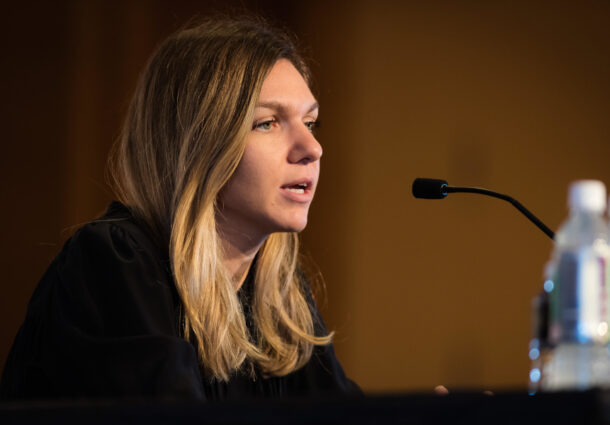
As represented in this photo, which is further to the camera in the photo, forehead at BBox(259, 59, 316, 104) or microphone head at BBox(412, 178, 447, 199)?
forehead at BBox(259, 59, 316, 104)

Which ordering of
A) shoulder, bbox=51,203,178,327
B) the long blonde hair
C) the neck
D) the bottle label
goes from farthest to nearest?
the neck, the long blonde hair, shoulder, bbox=51,203,178,327, the bottle label

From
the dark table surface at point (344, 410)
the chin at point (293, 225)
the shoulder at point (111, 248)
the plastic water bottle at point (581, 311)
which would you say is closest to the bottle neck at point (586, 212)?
the plastic water bottle at point (581, 311)

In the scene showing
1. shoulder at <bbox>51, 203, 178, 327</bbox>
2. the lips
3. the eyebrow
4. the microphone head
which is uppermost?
the eyebrow

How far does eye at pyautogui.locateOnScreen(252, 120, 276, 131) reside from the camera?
152 cm

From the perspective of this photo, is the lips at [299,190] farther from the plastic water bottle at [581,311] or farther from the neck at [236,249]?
the plastic water bottle at [581,311]

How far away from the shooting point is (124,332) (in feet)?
4.02

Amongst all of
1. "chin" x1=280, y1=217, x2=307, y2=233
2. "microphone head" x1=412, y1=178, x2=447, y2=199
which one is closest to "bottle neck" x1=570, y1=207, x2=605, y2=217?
"microphone head" x1=412, y1=178, x2=447, y2=199

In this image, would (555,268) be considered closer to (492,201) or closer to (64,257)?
(64,257)

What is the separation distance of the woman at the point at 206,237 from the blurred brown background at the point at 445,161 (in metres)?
2.29

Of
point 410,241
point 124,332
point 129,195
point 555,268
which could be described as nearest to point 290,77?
point 129,195

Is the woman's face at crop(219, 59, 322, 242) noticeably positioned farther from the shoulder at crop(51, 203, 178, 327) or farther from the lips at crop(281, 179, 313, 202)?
the shoulder at crop(51, 203, 178, 327)

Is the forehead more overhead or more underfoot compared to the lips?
more overhead

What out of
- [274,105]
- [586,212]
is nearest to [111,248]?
[274,105]

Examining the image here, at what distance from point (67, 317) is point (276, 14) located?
128 inches
